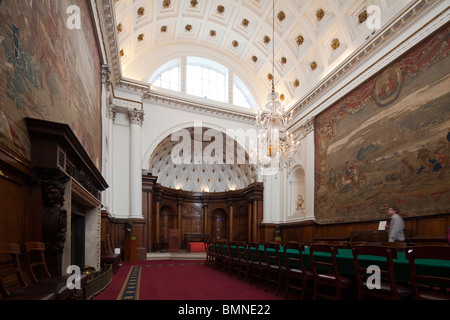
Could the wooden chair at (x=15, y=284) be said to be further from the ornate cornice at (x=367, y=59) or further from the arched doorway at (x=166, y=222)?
the arched doorway at (x=166, y=222)

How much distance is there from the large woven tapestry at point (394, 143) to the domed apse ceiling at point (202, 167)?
22.9ft

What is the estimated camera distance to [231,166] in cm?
2106

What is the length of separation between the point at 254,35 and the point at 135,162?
29.3 ft

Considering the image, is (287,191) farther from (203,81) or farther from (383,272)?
(383,272)

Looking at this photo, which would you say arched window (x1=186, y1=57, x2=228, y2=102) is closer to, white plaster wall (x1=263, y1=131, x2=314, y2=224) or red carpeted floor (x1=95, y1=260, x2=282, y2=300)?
white plaster wall (x1=263, y1=131, x2=314, y2=224)

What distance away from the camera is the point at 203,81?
18062mm

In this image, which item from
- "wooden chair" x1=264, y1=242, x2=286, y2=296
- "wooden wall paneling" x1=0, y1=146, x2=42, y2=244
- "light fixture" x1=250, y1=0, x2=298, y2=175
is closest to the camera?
"wooden wall paneling" x1=0, y1=146, x2=42, y2=244

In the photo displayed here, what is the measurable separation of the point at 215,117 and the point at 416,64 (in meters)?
10.5

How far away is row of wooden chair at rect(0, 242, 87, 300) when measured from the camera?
2537 mm

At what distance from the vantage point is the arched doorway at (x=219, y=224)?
71.0ft

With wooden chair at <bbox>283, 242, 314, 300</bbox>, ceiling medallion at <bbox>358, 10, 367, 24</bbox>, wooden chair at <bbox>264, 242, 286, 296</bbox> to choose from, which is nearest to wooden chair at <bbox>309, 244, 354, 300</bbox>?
wooden chair at <bbox>283, 242, 314, 300</bbox>

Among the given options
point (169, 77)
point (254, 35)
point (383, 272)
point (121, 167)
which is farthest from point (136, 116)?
point (383, 272)
